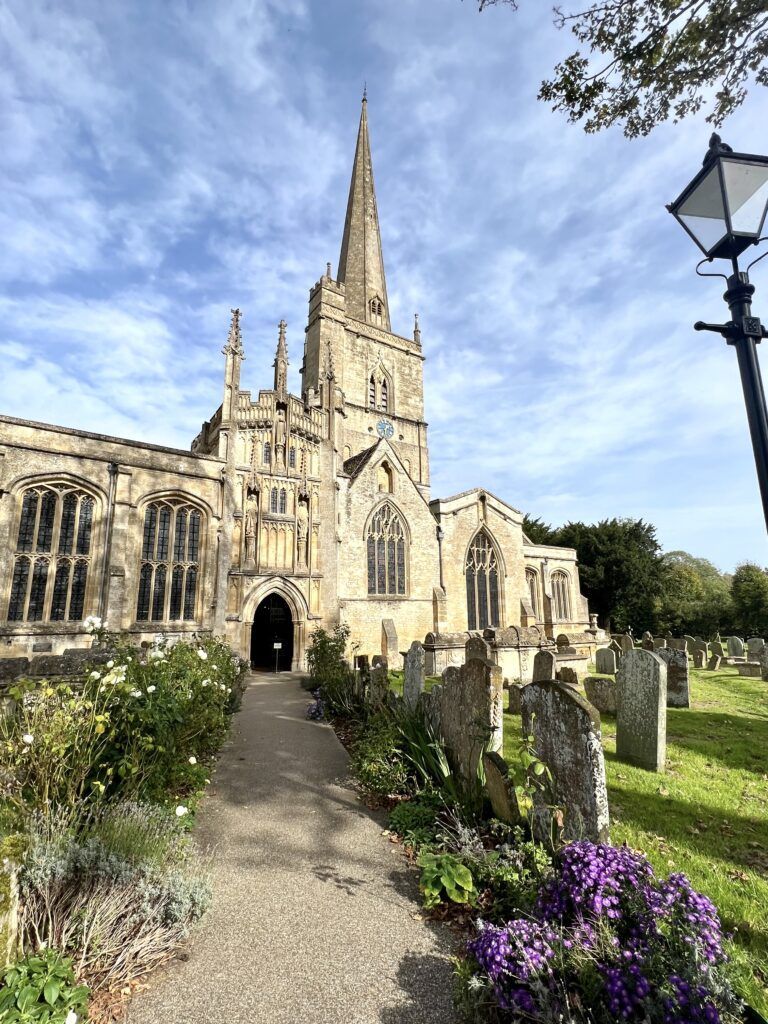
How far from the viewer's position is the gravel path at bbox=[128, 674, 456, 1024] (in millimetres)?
2727

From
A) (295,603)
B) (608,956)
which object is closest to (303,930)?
(608,956)

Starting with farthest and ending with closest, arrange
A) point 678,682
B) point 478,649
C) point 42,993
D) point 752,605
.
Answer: point 752,605 < point 478,649 < point 678,682 < point 42,993

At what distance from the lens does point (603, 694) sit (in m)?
9.66

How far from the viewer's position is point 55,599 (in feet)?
44.5

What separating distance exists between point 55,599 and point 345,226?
35800mm

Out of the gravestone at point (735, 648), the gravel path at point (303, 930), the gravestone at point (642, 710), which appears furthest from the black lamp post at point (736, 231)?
the gravestone at point (735, 648)

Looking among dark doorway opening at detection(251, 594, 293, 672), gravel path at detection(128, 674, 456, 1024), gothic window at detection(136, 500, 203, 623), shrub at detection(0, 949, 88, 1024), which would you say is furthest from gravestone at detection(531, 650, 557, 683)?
dark doorway opening at detection(251, 594, 293, 672)

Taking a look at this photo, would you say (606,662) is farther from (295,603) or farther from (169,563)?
(169,563)

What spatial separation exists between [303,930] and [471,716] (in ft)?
8.66

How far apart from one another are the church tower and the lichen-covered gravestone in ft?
78.5

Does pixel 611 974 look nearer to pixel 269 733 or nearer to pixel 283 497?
pixel 269 733

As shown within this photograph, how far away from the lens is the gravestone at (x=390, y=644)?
18297 millimetres

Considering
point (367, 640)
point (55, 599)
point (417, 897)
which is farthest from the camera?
point (367, 640)

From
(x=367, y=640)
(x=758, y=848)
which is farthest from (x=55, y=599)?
(x=758, y=848)
